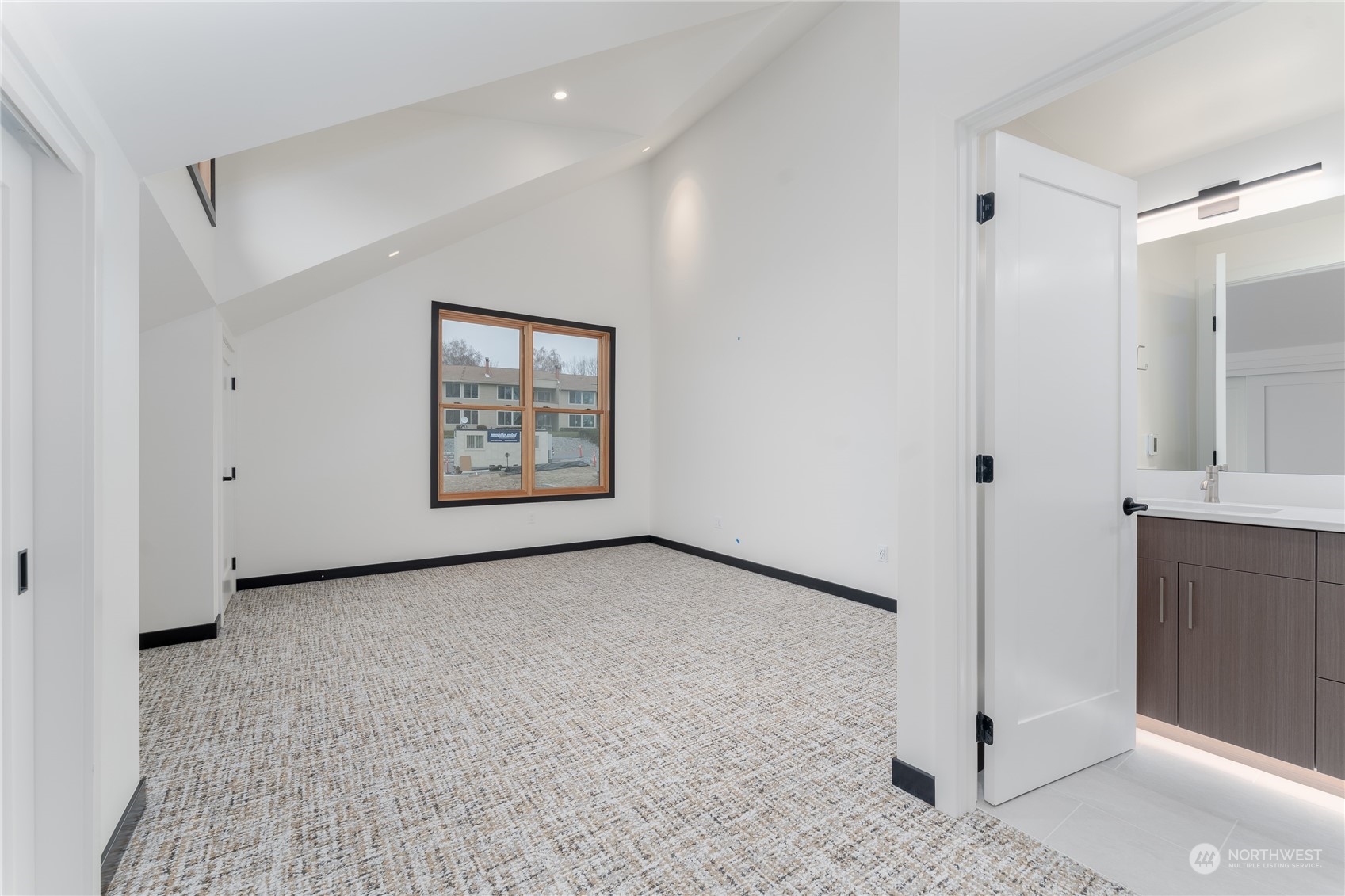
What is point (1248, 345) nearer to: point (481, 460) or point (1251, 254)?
point (1251, 254)

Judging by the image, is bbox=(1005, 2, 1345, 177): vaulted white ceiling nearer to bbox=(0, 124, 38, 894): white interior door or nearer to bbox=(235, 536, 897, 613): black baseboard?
bbox=(235, 536, 897, 613): black baseboard

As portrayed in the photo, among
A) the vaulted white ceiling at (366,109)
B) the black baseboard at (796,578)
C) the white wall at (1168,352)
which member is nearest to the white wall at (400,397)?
the vaulted white ceiling at (366,109)

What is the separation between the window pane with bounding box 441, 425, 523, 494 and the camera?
558cm

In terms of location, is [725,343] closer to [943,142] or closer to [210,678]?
[943,142]

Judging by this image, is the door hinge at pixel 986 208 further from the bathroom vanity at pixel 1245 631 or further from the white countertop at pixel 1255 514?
the bathroom vanity at pixel 1245 631

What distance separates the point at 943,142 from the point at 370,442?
4798 millimetres

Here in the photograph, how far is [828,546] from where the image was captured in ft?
14.6

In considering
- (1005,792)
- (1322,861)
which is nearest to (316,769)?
(1005,792)

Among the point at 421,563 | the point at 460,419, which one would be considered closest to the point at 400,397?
the point at 460,419

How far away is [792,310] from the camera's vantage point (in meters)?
4.76

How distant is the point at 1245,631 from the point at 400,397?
18.0 feet

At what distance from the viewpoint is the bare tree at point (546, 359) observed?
6070 mm

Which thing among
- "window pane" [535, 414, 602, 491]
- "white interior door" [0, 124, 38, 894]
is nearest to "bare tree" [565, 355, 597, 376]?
"window pane" [535, 414, 602, 491]

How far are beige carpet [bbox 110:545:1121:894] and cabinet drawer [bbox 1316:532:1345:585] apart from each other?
1286 millimetres
